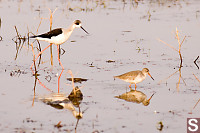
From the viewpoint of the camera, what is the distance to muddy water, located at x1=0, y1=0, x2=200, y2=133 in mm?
8203

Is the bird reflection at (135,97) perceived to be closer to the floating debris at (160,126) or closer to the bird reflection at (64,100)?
the bird reflection at (64,100)

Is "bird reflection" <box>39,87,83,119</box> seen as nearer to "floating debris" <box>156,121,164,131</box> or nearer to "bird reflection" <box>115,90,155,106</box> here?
"bird reflection" <box>115,90,155,106</box>

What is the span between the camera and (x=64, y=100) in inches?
364

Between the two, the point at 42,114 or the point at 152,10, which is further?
the point at 152,10

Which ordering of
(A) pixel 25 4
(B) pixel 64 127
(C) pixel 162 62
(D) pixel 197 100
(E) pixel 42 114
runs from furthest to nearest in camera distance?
(A) pixel 25 4 < (C) pixel 162 62 < (D) pixel 197 100 < (E) pixel 42 114 < (B) pixel 64 127

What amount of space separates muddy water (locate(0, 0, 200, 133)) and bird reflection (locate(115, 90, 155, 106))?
0.12m

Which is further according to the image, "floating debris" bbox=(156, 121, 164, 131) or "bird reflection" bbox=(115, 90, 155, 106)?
"bird reflection" bbox=(115, 90, 155, 106)

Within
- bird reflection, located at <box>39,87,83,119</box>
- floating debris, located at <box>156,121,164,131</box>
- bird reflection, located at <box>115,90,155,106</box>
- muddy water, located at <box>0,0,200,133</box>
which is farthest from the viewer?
bird reflection, located at <box>115,90,155,106</box>

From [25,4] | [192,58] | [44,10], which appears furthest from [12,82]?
[25,4]

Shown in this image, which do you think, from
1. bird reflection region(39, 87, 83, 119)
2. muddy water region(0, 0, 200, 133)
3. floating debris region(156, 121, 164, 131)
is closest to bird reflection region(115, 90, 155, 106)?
muddy water region(0, 0, 200, 133)

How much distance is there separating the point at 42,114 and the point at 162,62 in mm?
5102

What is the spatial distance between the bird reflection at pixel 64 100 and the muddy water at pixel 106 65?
11 centimetres

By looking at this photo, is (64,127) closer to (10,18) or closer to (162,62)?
(162,62)

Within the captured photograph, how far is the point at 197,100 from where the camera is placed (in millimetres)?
9398
